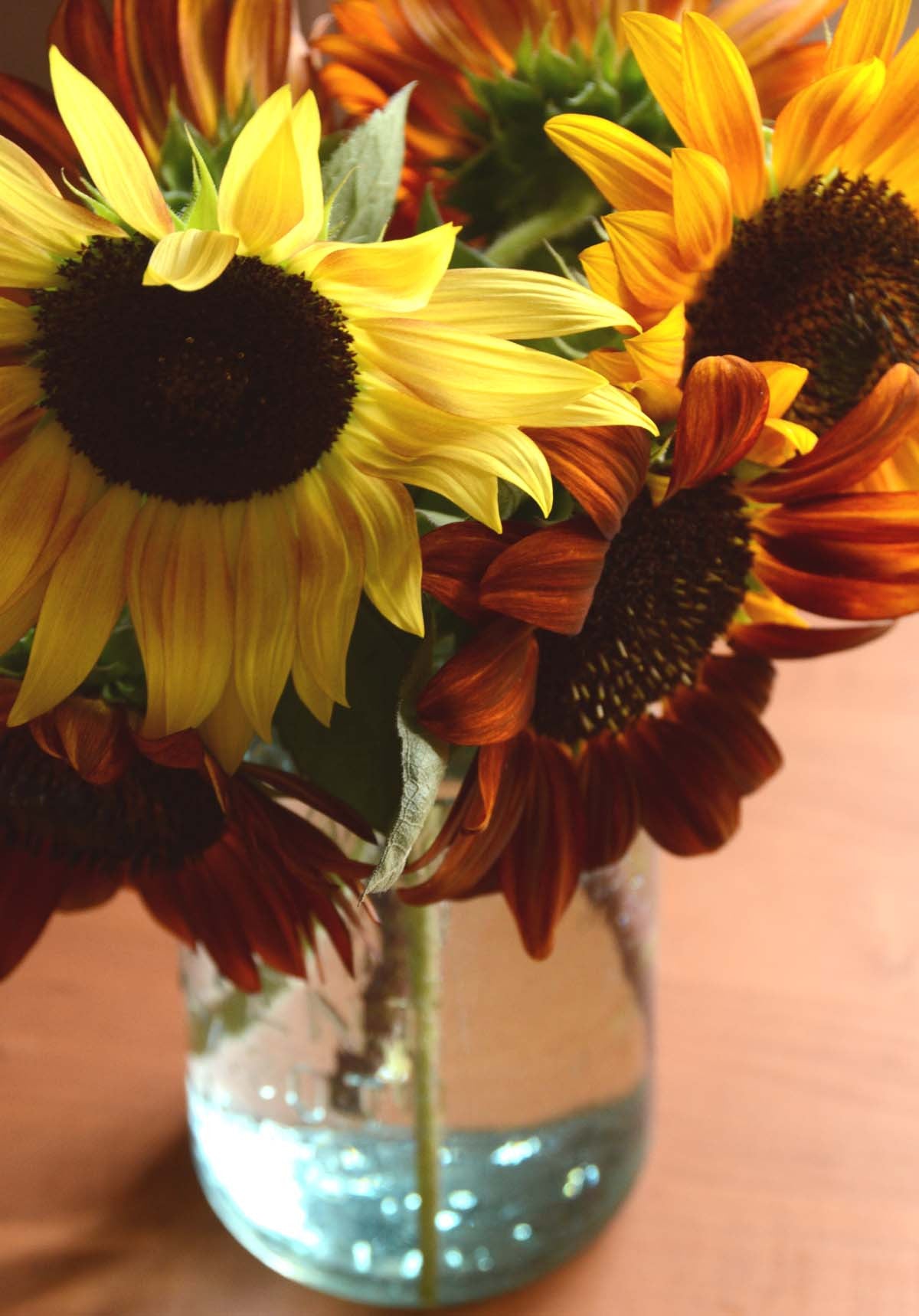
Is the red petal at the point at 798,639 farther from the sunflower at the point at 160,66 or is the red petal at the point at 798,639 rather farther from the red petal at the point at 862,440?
the sunflower at the point at 160,66

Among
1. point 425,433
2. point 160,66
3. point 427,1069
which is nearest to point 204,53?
point 160,66

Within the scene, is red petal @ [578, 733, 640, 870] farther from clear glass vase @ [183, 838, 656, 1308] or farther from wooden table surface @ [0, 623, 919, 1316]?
wooden table surface @ [0, 623, 919, 1316]

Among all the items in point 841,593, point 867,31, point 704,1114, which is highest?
point 867,31

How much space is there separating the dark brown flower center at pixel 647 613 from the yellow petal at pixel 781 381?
0.04 meters

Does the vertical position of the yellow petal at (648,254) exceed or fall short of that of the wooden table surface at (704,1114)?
it exceeds it

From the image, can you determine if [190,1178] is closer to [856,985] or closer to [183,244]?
[856,985]

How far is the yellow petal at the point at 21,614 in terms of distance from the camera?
0.90ft

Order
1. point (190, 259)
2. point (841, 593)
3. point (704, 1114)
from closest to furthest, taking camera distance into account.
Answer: point (190, 259) → point (841, 593) → point (704, 1114)

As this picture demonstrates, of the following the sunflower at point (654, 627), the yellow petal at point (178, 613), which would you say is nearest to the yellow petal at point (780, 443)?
the sunflower at point (654, 627)

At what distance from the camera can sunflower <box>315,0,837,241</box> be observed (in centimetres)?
34

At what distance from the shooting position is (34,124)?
0.31 metres

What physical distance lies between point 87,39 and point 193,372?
9 centimetres

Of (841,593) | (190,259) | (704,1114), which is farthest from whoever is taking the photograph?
(704,1114)

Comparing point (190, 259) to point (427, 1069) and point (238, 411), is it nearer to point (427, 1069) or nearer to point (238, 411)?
point (238, 411)
